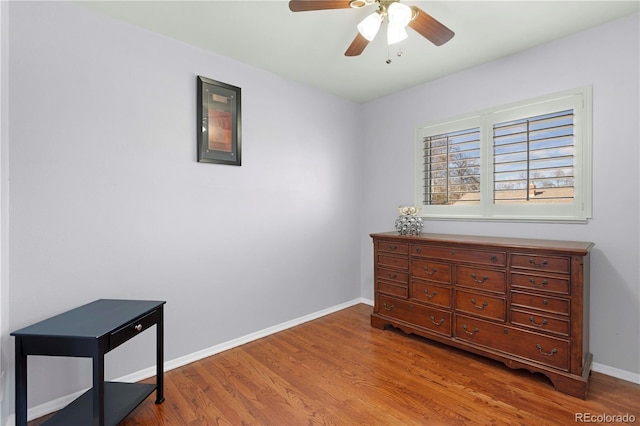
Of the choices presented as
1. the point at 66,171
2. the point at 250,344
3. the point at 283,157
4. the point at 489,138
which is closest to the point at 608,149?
the point at 489,138

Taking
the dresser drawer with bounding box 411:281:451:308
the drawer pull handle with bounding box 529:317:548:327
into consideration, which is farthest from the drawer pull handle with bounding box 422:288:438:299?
the drawer pull handle with bounding box 529:317:548:327

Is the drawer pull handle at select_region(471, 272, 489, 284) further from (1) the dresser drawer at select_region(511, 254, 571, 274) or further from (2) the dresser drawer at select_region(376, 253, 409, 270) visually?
(2) the dresser drawer at select_region(376, 253, 409, 270)

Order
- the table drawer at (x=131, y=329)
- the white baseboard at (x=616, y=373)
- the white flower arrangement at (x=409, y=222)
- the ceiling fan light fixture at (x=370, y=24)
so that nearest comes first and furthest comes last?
1. the table drawer at (x=131, y=329)
2. the ceiling fan light fixture at (x=370, y=24)
3. the white baseboard at (x=616, y=373)
4. the white flower arrangement at (x=409, y=222)

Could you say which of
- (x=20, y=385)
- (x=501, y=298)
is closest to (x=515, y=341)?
(x=501, y=298)

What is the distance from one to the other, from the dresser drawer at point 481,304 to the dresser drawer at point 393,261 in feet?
1.76

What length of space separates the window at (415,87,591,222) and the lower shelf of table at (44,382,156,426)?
293cm

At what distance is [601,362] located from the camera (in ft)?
7.64

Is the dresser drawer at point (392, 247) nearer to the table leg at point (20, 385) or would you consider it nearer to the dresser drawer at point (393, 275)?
the dresser drawer at point (393, 275)

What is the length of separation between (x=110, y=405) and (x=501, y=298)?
270cm

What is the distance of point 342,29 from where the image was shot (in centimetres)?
231

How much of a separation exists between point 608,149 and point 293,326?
10.1ft

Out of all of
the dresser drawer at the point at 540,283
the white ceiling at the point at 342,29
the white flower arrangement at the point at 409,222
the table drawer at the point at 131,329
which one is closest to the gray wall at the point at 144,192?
the white ceiling at the point at 342,29

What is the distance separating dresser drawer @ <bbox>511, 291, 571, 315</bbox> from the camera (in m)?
2.10

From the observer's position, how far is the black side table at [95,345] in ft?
5.00
